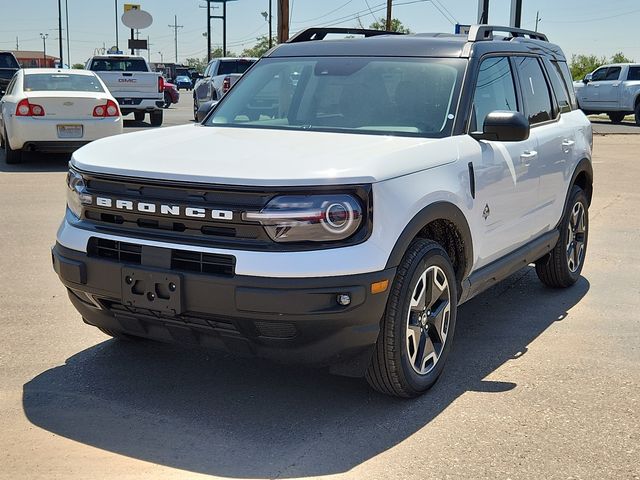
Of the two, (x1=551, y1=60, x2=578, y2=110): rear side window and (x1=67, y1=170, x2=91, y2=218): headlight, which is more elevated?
(x1=551, y1=60, x2=578, y2=110): rear side window

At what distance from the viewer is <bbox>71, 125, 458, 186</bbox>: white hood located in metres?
3.62

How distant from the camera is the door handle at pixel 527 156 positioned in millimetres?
5180

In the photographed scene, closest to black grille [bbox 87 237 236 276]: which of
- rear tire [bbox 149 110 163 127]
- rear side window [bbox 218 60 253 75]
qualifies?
rear tire [bbox 149 110 163 127]

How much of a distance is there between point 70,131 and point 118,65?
1002 cm

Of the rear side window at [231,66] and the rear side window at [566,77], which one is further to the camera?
the rear side window at [231,66]

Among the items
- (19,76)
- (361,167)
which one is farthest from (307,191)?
(19,76)

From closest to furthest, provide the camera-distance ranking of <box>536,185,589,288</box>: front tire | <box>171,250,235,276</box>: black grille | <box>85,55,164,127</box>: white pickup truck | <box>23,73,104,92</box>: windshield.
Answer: <box>171,250,235,276</box>: black grille < <box>536,185,589,288</box>: front tire < <box>23,73,104,92</box>: windshield < <box>85,55,164,127</box>: white pickup truck

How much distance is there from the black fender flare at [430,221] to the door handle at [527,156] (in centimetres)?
94

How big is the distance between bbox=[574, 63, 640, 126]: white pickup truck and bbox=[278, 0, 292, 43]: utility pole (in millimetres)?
15246

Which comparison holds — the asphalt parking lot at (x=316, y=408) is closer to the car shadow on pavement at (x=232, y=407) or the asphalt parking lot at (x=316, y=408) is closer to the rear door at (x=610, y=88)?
the car shadow on pavement at (x=232, y=407)

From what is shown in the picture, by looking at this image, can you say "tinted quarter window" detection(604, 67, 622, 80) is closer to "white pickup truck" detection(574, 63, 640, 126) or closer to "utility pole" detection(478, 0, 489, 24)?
"white pickup truck" detection(574, 63, 640, 126)

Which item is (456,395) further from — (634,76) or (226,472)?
(634,76)

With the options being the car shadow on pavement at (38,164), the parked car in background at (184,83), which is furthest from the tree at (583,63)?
the car shadow on pavement at (38,164)

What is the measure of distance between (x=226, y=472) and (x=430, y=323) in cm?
137
